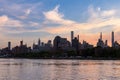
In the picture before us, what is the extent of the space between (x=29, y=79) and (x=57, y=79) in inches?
171

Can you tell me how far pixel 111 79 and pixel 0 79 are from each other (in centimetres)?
1713

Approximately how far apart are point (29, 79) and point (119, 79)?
1396cm

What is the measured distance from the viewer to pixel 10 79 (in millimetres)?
57625

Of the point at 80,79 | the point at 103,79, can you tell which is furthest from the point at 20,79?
the point at 103,79

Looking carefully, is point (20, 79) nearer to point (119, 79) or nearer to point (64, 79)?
point (64, 79)

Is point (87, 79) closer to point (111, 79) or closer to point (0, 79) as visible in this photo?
point (111, 79)

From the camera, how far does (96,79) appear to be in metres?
57.6

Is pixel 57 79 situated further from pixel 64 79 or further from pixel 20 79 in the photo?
pixel 20 79

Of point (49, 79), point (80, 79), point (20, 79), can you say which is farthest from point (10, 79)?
point (80, 79)

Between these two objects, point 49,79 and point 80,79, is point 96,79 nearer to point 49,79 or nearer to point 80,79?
point 80,79

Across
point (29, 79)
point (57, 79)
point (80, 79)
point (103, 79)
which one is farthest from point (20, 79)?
point (103, 79)

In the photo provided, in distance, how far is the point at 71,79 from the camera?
5831 centimetres

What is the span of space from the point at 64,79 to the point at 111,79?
288 inches

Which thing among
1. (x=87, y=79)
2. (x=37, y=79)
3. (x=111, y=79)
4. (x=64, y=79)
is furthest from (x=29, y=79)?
(x=111, y=79)
